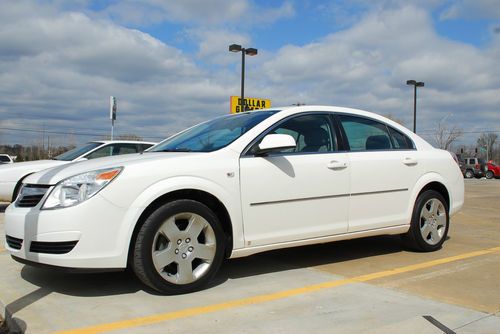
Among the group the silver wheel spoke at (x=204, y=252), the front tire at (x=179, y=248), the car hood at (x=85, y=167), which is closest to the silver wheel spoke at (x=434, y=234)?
the front tire at (x=179, y=248)

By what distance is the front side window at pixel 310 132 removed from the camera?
4898 mm

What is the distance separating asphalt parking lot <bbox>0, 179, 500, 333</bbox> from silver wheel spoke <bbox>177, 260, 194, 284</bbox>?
14 cm

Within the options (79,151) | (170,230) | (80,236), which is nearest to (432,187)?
(170,230)

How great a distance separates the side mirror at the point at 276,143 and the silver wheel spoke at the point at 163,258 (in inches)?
48.0

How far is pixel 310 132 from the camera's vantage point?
5066 millimetres

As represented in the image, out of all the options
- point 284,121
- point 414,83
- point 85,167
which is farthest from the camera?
point 414,83

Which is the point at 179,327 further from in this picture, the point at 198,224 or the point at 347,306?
the point at 347,306

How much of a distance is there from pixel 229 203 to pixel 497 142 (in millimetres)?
87251

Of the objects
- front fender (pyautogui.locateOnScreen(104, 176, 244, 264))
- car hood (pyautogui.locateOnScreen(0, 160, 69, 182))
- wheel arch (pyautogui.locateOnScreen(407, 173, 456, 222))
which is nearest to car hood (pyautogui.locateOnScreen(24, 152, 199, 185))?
front fender (pyautogui.locateOnScreen(104, 176, 244, 264))

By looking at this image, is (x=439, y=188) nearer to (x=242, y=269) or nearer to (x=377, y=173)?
(x=377, y=173)

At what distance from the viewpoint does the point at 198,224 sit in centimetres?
412

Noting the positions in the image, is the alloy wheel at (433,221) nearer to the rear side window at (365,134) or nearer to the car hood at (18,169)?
the rear side window at (365,134)

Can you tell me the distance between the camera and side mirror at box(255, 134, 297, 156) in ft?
14.4

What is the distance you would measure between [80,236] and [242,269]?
1.83m
